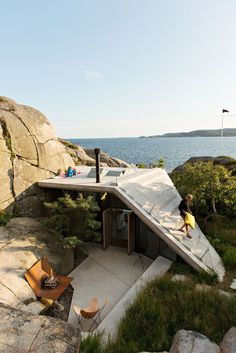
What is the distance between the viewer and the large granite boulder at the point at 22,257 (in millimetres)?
10156

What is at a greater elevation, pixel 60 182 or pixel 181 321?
pixel 60 182

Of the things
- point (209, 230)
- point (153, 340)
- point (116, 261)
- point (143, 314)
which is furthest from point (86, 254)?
point (209, 230)

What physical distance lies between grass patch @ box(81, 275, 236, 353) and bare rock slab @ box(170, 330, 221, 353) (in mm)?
1062

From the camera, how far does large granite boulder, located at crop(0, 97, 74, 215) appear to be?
14.8 metres

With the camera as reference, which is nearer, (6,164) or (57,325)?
(57,325)

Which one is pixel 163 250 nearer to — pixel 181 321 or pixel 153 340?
pixel 181 321

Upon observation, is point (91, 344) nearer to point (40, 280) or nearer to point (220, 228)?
point (40, 280)

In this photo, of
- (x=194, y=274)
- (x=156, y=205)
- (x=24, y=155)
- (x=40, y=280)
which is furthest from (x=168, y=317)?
(x=24, y=155)

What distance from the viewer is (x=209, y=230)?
1775 centimetres

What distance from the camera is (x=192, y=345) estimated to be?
7.06m

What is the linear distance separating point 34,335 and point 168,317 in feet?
18.4

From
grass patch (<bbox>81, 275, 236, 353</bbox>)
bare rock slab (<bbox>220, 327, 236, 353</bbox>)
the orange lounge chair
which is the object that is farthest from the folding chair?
bare rock slab (<bbox>220, 327, 236, 353</bbox>)

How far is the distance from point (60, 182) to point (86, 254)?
456 centimetres

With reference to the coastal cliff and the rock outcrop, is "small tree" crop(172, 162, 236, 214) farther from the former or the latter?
the rock outcrop
